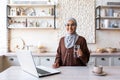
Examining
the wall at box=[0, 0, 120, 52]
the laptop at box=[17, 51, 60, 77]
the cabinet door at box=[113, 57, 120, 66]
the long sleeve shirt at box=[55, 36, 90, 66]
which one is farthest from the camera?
the wall at box=[0, 0, 120, 52]

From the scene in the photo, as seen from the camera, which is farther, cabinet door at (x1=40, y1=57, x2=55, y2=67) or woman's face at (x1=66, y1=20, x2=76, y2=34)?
cabinet door at (x1=40, y1=57, x2=55, y2=67)

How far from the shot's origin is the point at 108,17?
4.38 m

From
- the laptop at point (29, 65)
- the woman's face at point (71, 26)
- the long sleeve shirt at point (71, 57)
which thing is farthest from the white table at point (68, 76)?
the woman's face at point (71, 26)

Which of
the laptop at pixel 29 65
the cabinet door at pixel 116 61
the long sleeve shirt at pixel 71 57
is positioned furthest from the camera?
the cabinet door at pixel 116 61

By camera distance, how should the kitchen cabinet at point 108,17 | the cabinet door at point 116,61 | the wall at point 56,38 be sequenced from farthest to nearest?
the wall at point 56,38
the kitchen cabinet at point 108,17
the cabinet door at point 116,61

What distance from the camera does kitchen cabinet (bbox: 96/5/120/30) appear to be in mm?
4367

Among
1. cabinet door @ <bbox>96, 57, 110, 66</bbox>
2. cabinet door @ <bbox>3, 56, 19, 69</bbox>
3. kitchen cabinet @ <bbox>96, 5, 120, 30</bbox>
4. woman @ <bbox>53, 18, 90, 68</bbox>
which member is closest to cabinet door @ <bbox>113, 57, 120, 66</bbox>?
cabinet door @ <bbox>96, 57, 110, 66</bbox>

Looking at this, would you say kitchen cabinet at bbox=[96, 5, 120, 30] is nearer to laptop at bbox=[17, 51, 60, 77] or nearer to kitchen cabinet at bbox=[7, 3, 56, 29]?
kitchen cabinet at bbox=[7, 3, 56, 29]

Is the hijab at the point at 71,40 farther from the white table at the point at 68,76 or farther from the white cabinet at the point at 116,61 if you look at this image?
the white cabinet at the point at 116,61

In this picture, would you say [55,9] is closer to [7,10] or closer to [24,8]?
[24,8]

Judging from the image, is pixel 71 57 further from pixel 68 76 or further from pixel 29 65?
pixel 29 65

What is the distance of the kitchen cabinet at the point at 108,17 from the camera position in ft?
14.3

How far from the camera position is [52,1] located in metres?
4.50

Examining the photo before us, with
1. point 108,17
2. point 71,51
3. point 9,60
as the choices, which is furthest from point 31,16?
point 71,51
